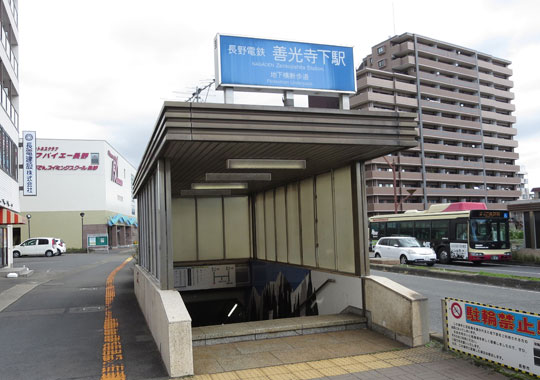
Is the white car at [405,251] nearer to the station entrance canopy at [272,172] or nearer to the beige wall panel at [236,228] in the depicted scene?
the beige wall panel at [236,228]

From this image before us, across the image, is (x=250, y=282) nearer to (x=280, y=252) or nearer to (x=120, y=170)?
(x=280, y=252)

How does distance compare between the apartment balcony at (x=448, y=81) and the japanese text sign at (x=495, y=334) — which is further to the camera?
the apartment balcony at (x=448, y=81)

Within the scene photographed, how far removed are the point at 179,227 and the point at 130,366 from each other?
8.74 meters

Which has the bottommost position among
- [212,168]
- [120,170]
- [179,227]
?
[179,227]

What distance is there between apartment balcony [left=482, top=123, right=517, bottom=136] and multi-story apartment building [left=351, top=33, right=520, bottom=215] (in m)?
0.22

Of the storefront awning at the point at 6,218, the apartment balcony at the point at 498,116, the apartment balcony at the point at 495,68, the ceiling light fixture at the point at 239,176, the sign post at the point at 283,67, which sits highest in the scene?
the apartment balcony at the point at 495,68

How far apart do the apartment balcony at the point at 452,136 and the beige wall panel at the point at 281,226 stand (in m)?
68.8

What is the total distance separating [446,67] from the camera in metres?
82.6

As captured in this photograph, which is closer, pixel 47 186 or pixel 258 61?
pixel 258 61

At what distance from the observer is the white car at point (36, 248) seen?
41.5m

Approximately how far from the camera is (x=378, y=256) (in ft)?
88.8

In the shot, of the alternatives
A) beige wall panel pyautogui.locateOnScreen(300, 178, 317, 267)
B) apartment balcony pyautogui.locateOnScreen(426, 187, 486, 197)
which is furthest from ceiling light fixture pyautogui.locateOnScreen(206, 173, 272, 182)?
apartment balcony pyautogui.locateOnScreen(426, 187, 486, 197)

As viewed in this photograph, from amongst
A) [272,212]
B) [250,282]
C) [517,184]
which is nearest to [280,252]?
[272,212]

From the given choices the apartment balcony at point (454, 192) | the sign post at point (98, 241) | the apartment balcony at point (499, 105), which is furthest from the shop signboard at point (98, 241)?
the apartment balcony at point (499, 105)
